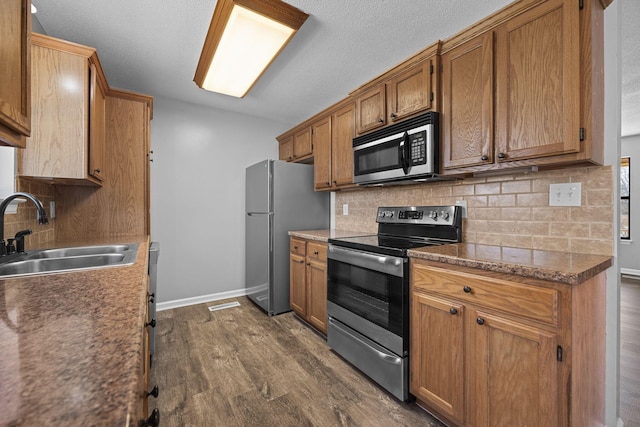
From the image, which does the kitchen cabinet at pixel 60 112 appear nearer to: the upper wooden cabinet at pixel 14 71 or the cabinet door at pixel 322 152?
the upper wooden cabinet at pixel 14 71

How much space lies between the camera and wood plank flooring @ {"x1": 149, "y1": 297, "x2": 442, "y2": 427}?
164 centimetres

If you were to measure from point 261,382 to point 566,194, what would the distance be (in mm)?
2191

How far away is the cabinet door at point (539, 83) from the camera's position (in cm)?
136

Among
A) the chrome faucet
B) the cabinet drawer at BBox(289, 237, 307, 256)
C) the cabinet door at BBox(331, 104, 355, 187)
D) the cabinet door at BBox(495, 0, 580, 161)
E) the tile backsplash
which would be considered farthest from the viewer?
the cabinet drawer at BBox(289, 237, 307, 256)

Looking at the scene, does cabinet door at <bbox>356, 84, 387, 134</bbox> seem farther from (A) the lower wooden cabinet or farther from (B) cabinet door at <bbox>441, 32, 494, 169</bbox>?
(A) the lower wooden cabinet

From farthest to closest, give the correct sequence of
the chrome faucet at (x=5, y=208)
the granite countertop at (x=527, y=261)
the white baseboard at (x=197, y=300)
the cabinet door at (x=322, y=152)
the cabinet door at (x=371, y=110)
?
1. the white baseboard at (x=197, y=300)
2. the cabinet door at (x=322, y=152)
3. the cabinet door at (x=371, y=110)
4. the chrome faucet at (x=5, y=208)
5. the granite countertop at (x=527, y=261)

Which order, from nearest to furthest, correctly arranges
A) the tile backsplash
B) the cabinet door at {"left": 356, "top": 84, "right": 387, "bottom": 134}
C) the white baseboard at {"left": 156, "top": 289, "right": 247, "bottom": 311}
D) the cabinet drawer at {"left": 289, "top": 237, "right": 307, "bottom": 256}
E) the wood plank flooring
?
the tile backsplash → the wood plank flooring → the cabinet door at {"left": 356, "top": 84, "right": 387, "bottom": 134} → the cabinet drawer at {"left": 289, "top": 237, "right": 307, "bottom": 256} → the white baseboard at {"left": 156, "top": 289, "right": 247, "bottom": 311}

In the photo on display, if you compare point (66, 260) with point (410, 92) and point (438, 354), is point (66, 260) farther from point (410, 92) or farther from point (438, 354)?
point (410, 92)

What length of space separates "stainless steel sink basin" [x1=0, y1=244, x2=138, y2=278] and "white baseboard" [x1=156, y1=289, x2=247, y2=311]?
1689 mm

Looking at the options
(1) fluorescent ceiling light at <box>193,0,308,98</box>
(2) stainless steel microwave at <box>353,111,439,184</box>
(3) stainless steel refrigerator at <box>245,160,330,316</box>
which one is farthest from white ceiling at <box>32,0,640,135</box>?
(3) stainless steel refrigerator at <box>245,160,330,316</box>

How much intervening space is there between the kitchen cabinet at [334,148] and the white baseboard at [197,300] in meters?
1.77

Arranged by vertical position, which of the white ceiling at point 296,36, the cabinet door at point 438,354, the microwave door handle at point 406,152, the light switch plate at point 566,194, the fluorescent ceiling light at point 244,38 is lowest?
the cabinet door at point 438,354

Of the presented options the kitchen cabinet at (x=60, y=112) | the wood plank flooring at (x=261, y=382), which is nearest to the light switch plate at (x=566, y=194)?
the wood plank flooring at (x=261, y=382)

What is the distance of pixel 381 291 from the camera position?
1.87m
